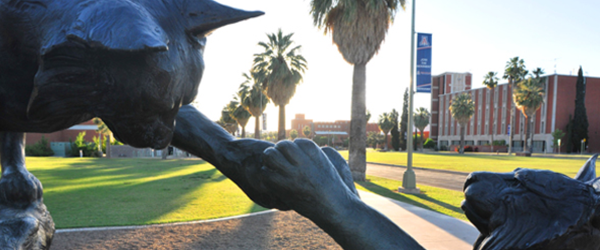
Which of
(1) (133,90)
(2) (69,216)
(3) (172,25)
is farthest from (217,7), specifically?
(2) (69,216)

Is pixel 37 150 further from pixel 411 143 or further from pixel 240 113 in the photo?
pixel 411 143

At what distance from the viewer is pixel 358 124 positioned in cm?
1383

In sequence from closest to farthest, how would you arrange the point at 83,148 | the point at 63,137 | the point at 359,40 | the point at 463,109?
the point at 359,40 → the point at 83,148 → the point at 63,137 → the point at 463,109

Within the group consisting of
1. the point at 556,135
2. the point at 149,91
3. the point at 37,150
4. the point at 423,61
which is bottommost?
the point at 37,150

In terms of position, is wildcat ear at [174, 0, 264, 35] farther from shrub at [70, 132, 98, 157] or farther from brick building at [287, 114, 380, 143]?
brick building at [287, 114, 380, 143]

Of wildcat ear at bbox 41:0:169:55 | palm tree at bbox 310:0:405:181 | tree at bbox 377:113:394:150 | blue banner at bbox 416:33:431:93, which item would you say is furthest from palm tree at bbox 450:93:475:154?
wildcat ear at bbox 41:0:169:55

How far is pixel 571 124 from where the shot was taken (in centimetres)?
5456

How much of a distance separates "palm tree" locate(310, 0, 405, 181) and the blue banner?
2.08 meters

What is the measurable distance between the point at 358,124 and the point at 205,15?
13208 mm

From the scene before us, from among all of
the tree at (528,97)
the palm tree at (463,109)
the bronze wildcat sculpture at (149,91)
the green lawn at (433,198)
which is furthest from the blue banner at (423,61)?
the palm tree at (463,109)

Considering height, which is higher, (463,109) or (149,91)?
(463,109)

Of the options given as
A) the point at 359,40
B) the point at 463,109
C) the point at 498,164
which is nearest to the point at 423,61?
the point at 359,40

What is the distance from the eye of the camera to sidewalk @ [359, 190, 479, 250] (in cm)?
525

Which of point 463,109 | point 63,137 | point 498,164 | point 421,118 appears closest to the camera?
point 498,164
